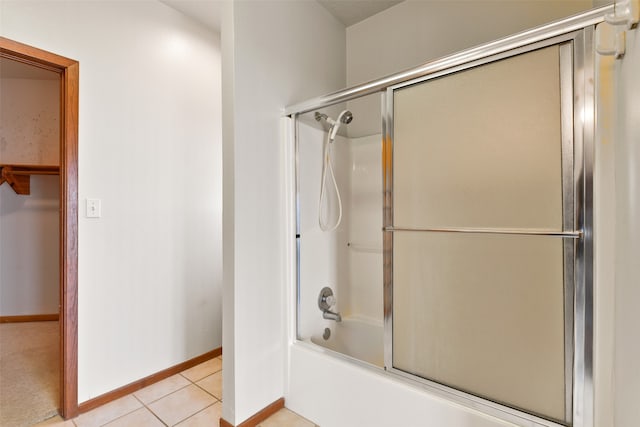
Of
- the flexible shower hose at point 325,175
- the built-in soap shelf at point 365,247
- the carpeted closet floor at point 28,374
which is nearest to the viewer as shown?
the carpeted closet floor at point 28,374

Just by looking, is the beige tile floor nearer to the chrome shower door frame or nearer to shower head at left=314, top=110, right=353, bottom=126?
the chrome shower door frame

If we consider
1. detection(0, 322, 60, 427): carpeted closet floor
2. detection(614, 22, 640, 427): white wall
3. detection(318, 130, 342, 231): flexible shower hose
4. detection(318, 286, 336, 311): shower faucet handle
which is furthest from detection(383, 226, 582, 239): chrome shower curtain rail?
detection(0, 322, 60, 427): carpeted closet floor

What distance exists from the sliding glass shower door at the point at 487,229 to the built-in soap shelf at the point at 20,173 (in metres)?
3.50

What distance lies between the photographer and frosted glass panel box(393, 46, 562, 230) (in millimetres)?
1041

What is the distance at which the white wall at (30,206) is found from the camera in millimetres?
3033

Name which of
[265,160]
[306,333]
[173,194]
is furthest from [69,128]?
[306,333]

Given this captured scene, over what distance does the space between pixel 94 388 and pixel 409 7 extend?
3196 millimetres

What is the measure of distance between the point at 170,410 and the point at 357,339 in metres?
1.25

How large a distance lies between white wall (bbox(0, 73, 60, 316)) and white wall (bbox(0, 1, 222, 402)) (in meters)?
1.98

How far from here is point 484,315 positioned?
117 centimetres

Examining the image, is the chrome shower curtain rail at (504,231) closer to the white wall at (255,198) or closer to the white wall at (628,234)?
the white wall at (628,234)

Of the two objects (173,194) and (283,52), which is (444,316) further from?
(173,194)

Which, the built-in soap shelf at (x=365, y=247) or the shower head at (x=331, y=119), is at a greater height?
the shower head at (x=331, y=119)

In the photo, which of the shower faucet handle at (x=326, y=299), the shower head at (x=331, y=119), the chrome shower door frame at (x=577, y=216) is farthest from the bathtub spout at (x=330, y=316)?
the shower head at (x=331, y=119)
